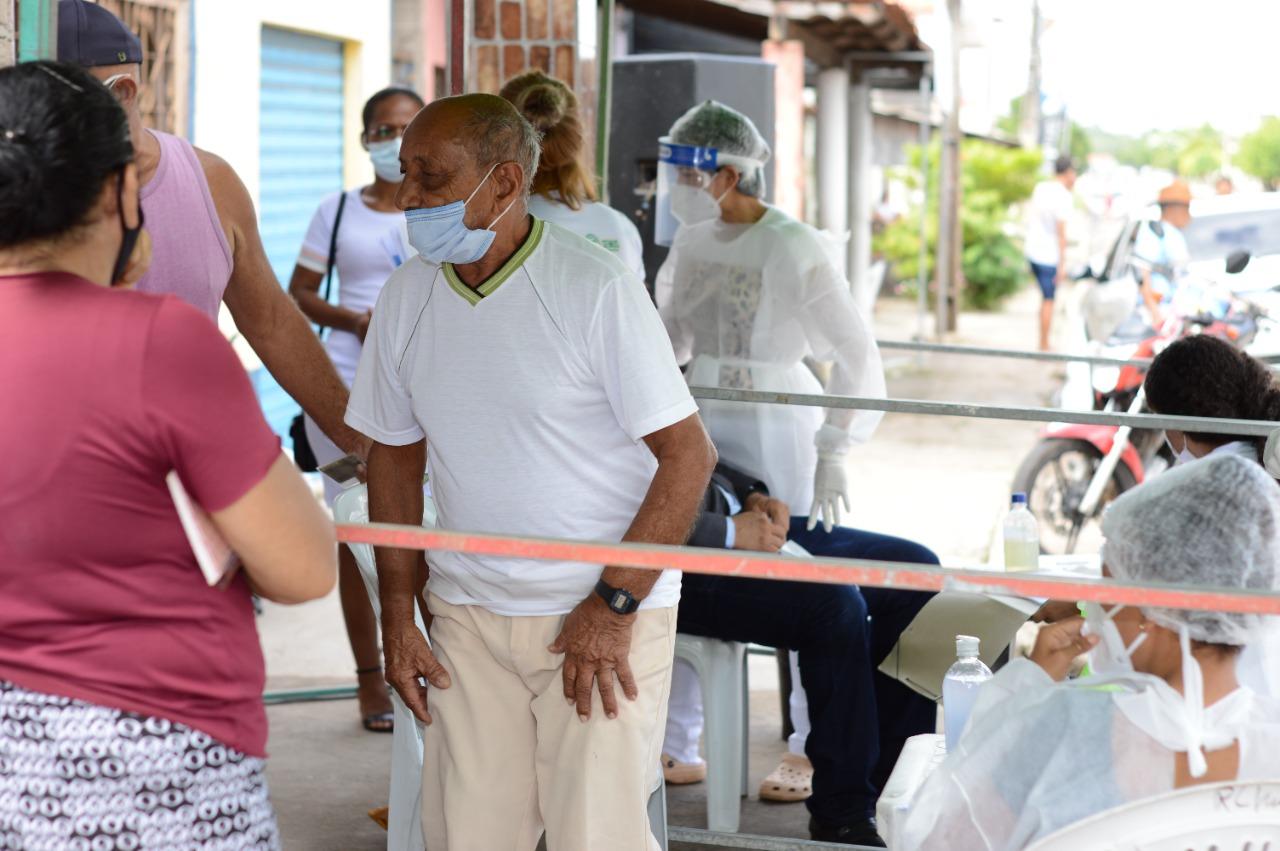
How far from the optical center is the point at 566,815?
267 centimetres

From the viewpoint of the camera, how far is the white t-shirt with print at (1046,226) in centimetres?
1487

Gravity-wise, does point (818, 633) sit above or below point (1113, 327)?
below

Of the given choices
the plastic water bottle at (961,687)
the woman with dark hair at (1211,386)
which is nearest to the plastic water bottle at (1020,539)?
the woman with dark hair at (1211,386)

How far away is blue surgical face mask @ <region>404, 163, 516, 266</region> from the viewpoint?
8.70 feet

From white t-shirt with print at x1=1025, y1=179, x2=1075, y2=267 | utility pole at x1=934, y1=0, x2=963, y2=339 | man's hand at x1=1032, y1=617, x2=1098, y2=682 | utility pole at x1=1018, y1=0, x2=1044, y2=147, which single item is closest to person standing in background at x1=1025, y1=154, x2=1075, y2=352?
white t-shirt with print at x1=1025, y1=179, x2=1075, y2=267

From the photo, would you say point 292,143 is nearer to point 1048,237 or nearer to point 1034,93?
point 1048,237

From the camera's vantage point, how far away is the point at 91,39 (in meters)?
2.83

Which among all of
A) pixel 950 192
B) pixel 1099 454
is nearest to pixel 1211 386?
pixel 1099 454

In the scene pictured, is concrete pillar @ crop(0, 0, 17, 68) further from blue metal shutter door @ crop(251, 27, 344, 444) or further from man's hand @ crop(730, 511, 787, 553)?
blue metal shutter door @ crop(251, 27, 344, 444)

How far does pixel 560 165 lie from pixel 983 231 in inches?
743

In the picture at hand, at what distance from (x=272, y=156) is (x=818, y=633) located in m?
6.34

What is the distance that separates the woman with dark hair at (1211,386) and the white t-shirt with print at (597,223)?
135 cm

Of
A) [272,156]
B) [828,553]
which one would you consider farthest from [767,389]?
[272,156]

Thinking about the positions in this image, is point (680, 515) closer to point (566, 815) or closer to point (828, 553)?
point (566, 815)
